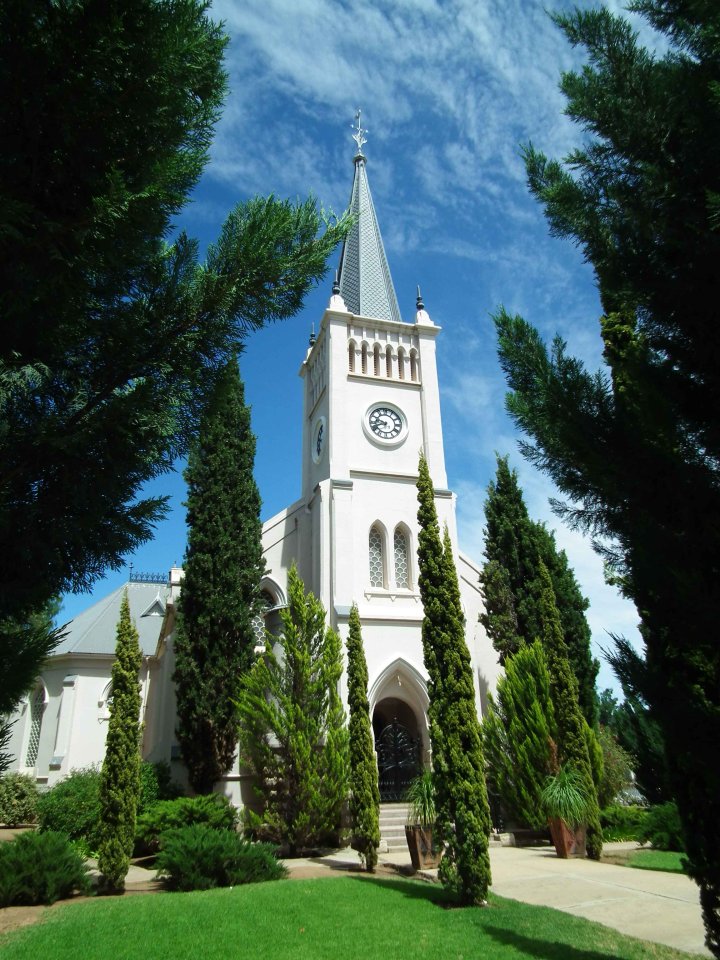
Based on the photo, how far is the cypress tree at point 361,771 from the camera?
12.6 m

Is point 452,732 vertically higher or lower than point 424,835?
higher

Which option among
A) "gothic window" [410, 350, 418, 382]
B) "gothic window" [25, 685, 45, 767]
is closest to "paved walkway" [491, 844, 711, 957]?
"gothic window" [410, 350, 418, 382]

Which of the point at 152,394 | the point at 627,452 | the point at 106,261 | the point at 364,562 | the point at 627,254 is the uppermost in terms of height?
the point at 364,562

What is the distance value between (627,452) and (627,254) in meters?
1.60

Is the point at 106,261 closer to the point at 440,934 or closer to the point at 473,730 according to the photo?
the point at 440,934

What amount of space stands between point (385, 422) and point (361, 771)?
1394 centimetres

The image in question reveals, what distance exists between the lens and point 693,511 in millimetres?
4215

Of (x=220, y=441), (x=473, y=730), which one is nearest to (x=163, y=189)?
(x=473, y=730)

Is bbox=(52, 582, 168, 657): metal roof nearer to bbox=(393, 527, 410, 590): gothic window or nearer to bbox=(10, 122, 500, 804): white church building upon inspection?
bbox=(10, 122, 500, 804): white church building

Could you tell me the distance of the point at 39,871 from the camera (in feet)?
34.3

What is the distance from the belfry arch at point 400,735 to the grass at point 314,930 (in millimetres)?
9955

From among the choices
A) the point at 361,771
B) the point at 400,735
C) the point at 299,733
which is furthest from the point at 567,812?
the point at 400,735

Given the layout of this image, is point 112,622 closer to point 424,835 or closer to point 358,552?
point 358,552

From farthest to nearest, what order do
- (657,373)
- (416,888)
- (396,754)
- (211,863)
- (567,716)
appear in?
1. (396,754)
2. (567,716)
3. (211,863)
4. (416,888)
5. (657,373)
